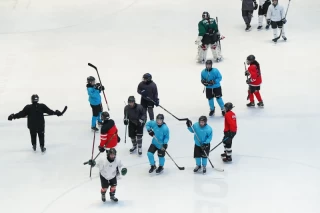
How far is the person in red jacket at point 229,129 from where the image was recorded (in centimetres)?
1111

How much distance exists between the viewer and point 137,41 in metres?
17.0

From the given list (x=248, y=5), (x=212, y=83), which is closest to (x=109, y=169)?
(x=212, y=83)

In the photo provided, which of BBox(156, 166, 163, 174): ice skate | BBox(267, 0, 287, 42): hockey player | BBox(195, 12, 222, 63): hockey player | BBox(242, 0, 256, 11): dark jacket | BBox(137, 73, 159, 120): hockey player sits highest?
BBox(242, 0, 256, 11): dark jacket

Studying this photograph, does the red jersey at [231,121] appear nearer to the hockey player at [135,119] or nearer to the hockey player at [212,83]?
the hockey player at [135,119]

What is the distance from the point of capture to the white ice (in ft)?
34.1

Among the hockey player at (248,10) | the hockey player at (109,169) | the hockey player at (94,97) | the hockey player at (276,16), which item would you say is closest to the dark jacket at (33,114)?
the hockey player at (94,97)

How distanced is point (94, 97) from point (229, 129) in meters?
2.59

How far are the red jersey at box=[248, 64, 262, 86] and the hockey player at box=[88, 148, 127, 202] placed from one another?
159 inches

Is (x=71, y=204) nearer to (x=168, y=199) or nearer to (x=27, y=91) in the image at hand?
(x=168, y=199)

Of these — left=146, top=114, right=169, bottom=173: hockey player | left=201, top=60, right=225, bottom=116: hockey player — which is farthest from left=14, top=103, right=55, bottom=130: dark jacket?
left=201, top=60, right=225, bottom=116: hockey player

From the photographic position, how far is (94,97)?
12320mm

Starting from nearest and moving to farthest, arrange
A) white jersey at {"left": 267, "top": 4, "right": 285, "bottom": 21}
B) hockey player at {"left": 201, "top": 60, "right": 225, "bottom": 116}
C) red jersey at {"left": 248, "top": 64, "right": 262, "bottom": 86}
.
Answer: hockey player at {"left": 201, "top": 60, "right": 225, "bottom": 116} → red jersey at {"left": 248, "top": 64, "right": 262, "bottom": 86} → white jersey at {"left": 267, "top": 4, "right": 285, "bottom": 21}

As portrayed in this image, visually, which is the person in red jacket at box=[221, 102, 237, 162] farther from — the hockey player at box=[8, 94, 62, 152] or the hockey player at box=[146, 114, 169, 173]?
the hockey player at box=[8, 94, 62, 152]

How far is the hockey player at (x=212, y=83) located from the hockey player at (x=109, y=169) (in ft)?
11.1
